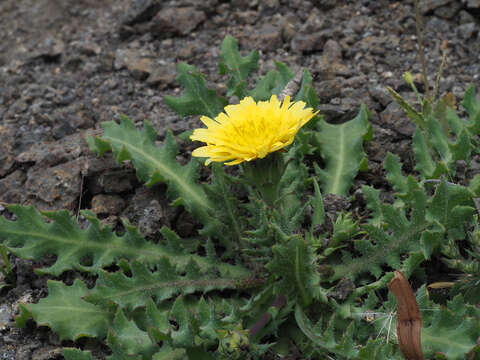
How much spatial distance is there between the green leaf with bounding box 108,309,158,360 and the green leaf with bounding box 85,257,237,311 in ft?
0.48

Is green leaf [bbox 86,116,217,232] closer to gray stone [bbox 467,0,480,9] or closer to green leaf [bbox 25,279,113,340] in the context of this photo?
green leaf [bbox 25,279,113,340]

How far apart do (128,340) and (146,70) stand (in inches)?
88.3

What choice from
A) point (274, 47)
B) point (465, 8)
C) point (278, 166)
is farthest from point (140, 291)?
point (465, 8)

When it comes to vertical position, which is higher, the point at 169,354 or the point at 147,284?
the point at 147,284

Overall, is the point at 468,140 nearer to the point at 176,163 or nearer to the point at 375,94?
the point at 375,94

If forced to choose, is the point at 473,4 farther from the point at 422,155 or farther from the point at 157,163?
the point at 157,163

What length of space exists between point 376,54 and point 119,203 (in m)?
2.05

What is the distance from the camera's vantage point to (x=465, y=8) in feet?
13.4

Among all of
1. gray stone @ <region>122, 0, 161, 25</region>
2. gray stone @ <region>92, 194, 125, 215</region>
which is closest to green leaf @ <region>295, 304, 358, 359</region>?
gray stone @ <region>92, 194, 125, 215</region>

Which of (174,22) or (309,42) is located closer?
(309,42)

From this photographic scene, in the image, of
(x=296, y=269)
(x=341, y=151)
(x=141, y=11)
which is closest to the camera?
(x=296, y=269)

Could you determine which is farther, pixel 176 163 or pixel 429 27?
pixel 429 27

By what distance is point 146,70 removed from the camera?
160 inches

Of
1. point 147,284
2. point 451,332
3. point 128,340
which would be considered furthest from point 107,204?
point 451,332
